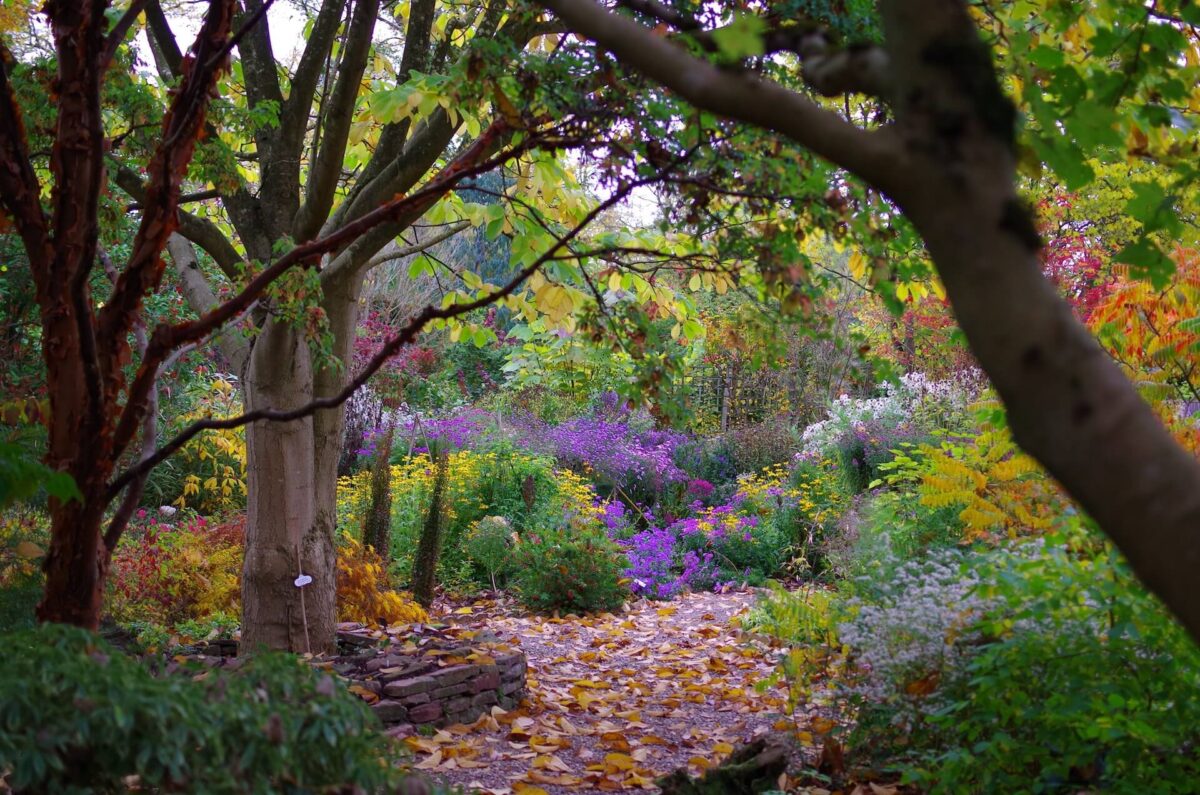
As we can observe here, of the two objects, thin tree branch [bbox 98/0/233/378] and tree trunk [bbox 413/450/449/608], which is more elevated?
thin tree branch [bbox 98/0/233/378]

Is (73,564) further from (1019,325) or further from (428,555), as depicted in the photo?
(428,555)

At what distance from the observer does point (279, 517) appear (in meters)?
4.76

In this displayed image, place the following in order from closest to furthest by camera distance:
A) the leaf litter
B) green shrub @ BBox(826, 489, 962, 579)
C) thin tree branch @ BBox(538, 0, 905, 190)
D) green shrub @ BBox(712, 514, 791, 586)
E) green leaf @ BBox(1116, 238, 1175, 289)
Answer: thin tree branch @ BBox(538, 0, 905, 190), green leaf @ BBox(1116, 238, 1175, 289), the leaf litter, green shrub @ BBox(826, 489, 962, 579), green shrub @ BBox(712, 514, 791, 586)

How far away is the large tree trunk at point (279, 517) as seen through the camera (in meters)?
4.72

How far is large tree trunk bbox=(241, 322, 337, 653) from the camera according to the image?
4723 millimetres

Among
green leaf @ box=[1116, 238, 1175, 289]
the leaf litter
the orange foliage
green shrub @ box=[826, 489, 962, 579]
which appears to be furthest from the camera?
the orange foliage

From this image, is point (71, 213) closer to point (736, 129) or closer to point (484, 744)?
point (736, 129)

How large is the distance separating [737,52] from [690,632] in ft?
20.3

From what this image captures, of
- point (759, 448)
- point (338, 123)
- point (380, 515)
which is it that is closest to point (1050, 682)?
point (338, 123)

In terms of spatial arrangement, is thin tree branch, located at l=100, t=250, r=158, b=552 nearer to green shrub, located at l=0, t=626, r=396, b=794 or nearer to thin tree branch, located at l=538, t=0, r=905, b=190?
green shrub, located at l=0, t=626, r=396, b=794

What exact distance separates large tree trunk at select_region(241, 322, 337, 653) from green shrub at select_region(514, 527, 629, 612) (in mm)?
2797

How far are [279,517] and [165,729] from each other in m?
3.31

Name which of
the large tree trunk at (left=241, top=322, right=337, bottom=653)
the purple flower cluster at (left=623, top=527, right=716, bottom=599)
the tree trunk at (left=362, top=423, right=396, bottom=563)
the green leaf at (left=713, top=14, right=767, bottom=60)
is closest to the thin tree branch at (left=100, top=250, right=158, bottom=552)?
the large tree trunk at (left=241, top=322, right=337, bottom=653)

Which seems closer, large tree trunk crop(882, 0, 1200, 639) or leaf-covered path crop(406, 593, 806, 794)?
large tree trunk crop(882, 0, 1200, 639)
